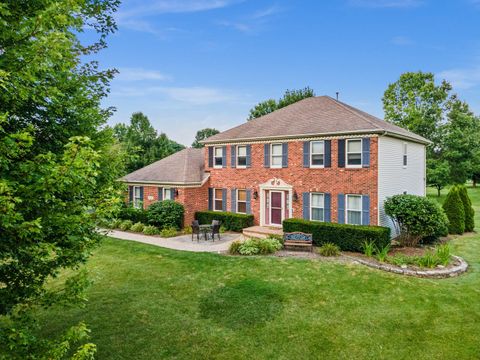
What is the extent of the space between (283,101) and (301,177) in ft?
71.0

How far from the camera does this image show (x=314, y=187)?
18188 millimetres

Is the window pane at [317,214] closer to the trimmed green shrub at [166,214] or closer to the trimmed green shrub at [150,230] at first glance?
the trimmed green shrub at [166,214]

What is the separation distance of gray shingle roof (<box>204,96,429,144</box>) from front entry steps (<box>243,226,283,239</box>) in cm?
Answer: 573

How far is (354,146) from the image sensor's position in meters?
16.9

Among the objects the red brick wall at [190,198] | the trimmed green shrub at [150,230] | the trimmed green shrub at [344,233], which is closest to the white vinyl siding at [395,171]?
the trimmed green shrub at [344,233]

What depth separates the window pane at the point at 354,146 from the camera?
16719 mm

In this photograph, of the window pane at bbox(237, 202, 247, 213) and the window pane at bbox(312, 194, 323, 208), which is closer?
the window pane at bbox(312, 194, 323, 208)

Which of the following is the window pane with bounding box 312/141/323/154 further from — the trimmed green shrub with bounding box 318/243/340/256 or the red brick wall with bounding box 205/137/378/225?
the trimmed green shrub with bounding box 318/243/340/256

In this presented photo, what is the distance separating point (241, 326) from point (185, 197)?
1401 cm

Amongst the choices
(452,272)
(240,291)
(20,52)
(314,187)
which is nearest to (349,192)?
(314,187)

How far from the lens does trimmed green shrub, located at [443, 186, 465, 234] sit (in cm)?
2070

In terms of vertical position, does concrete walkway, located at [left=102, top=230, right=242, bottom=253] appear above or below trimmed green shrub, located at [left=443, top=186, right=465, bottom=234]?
below

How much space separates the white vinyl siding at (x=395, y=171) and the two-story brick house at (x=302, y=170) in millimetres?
55

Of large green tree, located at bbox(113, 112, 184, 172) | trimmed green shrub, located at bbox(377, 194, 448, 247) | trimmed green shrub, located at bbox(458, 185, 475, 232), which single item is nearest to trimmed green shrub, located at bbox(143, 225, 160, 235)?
trimmed green shrub, located at bbox(377, 194, 448, 247)
